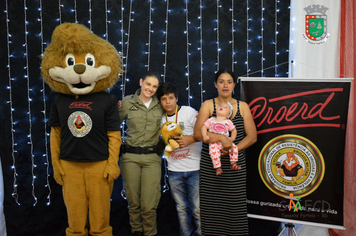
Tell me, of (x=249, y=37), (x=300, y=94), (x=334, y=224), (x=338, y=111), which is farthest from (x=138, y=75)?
(x=334, y=224)

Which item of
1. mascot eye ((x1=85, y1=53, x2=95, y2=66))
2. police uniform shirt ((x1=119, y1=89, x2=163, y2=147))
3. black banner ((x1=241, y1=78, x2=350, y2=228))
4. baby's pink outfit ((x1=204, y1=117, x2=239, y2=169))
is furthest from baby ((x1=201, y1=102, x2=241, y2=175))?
mascot eye ((x1=85, y1=53, x2=95, y2=66))

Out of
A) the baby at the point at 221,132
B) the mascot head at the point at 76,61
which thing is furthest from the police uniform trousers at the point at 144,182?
the mascot head at the point at 76,61

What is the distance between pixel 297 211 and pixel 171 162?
1.18 metres

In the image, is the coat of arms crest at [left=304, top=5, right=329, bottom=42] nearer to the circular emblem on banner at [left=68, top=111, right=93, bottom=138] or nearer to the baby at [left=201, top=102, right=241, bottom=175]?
the baby at [left=201, top=102, right=241, bottom=175]

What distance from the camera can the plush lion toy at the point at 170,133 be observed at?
233 centimetres

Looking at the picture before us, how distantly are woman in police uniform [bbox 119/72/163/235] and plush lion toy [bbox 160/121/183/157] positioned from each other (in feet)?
0.44

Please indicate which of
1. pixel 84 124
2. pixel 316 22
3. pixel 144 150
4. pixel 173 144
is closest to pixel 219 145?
pixel 173 144

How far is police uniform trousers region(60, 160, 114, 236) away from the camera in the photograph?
7.27ft

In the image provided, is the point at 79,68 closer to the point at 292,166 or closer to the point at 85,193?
the point at 85,193

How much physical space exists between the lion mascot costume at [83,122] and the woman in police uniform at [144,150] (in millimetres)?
196

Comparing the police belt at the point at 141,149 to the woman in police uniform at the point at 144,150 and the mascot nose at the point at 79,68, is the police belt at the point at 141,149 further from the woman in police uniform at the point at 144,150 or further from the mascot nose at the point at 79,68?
the mascot nose at the point at 79,68

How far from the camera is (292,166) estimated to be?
2.37 metres

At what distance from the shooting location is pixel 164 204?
2928mm

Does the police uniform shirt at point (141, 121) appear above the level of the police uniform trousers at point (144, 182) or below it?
above
